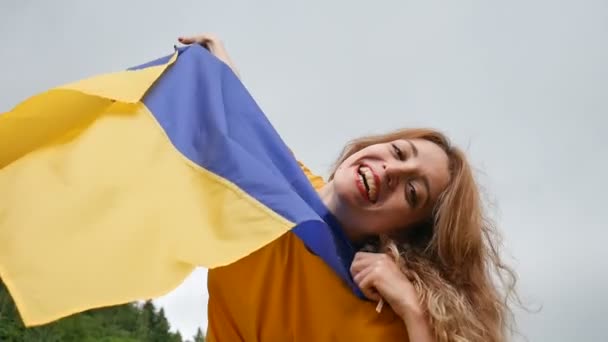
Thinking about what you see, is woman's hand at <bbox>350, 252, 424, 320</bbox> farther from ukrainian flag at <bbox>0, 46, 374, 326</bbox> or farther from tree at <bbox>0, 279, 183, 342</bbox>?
tree at <bbox>0, 279, 183, 342</bbox>

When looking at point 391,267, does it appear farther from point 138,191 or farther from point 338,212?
point 138,191

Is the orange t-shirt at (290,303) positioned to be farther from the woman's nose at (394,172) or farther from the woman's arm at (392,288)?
the woman's nose at (394,172)

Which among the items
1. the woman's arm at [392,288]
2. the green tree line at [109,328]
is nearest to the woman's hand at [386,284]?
the woman's arm at [392,288]

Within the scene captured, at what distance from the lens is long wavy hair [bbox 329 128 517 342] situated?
7.24 ft

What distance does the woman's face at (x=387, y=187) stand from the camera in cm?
242

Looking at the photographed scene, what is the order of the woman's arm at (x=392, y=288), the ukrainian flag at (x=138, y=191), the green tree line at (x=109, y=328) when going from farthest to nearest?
the green tree line at (x=109, y=328), the woman's arm at (x=392, y=288), the ukrainian flag at (x=138, y=191)

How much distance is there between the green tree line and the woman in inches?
621

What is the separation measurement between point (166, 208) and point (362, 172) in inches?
31.5

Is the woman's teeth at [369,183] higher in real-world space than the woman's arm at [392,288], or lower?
higher

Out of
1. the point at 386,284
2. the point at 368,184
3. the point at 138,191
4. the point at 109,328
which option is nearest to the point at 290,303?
the point at 386,284

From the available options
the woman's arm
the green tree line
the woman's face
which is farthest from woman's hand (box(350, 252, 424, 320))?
the green tree line

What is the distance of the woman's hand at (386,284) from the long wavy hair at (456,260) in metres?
0.03

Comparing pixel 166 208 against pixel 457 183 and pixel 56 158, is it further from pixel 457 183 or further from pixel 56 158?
pixel 457 183

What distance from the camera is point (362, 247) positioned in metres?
2.52
